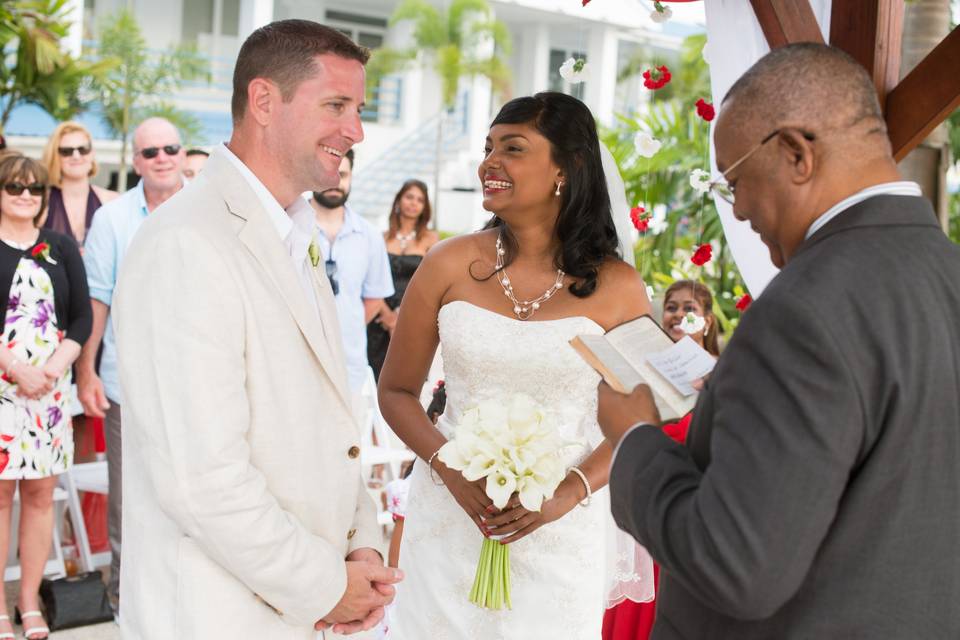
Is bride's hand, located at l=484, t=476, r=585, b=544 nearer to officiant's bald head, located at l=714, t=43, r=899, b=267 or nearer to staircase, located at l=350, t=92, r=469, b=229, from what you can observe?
officiant's bald head, located at l=714, t=43, r=899, b=267

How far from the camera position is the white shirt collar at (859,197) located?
6.07ft

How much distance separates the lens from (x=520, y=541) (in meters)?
3.61

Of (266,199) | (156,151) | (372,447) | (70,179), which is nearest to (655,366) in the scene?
(266,199)

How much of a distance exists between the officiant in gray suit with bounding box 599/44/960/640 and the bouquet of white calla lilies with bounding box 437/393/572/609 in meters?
1.08

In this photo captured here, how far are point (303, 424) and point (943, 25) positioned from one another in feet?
14.6

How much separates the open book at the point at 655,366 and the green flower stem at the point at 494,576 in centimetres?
136

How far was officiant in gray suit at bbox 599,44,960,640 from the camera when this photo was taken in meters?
1.68

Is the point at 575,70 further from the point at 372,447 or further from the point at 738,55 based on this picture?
the point at 372,447

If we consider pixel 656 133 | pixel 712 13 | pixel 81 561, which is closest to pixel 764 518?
pixel 712 13

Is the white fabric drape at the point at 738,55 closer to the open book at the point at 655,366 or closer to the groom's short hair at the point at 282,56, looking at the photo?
the open book at the point at 655,366

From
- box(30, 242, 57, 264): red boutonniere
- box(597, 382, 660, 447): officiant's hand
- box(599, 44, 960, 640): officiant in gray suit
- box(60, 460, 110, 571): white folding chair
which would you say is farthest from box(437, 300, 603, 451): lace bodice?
box(60, 460, 110, 571): white folding chair

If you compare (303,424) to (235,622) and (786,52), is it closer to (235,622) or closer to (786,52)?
(235,622)

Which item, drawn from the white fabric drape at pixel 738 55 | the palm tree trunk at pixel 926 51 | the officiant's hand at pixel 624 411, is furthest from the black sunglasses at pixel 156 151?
the officiant's hand at pixel 624 411

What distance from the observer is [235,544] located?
7.40ft
